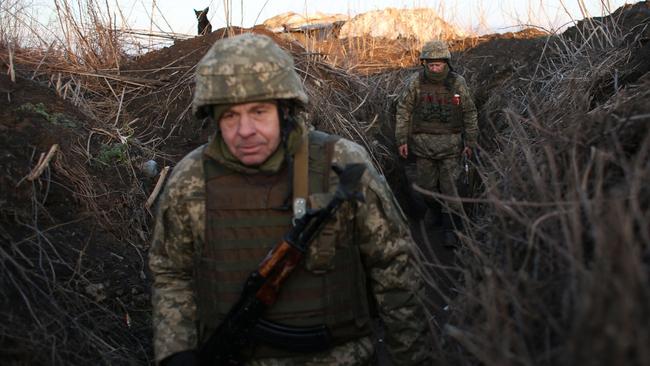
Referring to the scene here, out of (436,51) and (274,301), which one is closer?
(274,301)

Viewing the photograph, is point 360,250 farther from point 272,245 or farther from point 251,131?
point 251,131

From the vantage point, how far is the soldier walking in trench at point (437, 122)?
22.4ft

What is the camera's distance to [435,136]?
696cm

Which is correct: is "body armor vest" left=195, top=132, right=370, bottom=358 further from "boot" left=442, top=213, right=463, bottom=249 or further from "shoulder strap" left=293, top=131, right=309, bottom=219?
"boot" left=442, top=213, right=463, bottom=249

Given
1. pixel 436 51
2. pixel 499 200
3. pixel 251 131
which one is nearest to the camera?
pixel 499 200

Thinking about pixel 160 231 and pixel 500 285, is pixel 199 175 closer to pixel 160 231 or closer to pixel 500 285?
pixel 160 231

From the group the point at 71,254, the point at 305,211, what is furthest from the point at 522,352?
the point at 71,254

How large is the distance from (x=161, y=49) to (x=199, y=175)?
18.0ft

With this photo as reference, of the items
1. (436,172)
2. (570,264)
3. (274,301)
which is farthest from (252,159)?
(436,172)

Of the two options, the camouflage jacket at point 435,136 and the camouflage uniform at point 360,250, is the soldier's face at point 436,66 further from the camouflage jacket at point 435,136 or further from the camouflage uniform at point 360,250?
the camouflage uniform at point 360,250

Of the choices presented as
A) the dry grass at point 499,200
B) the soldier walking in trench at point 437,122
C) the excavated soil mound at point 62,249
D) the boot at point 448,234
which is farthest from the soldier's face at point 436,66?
the excavated soil mound at point 62,249

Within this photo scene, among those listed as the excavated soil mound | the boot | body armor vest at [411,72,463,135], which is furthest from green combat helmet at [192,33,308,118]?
body armor vest at [411,72,463,135]

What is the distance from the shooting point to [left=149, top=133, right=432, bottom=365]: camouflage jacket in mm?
2350

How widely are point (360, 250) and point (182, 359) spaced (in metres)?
0.78
